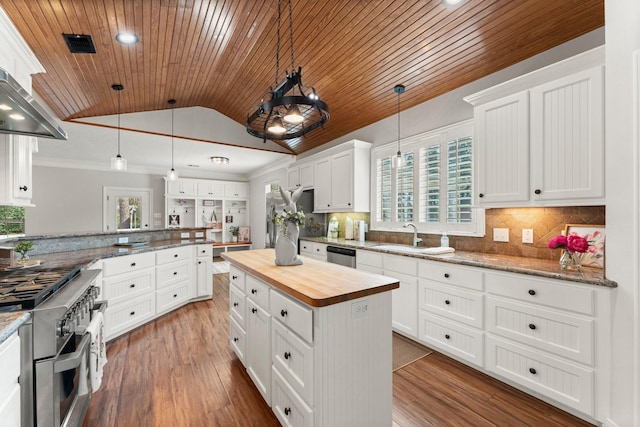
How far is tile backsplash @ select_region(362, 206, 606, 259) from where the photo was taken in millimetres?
2199

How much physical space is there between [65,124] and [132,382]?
3.93 meters

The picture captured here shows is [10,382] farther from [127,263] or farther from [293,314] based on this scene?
[127,263]

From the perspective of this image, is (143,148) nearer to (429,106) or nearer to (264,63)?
(264,63)

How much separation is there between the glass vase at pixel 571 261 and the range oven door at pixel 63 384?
3.00 meters

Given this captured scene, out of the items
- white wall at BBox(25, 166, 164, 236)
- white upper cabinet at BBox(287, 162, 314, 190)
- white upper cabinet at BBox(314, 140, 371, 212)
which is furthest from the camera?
white wall at BBox(25, 166, 164, 236)

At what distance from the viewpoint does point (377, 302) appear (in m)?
1.59

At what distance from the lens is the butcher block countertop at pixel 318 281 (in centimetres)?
142

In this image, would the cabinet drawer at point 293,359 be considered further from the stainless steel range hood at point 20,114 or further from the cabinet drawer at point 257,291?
the stainless steel range hood at point 20,114

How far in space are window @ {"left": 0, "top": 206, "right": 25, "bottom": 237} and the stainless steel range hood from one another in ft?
15.6

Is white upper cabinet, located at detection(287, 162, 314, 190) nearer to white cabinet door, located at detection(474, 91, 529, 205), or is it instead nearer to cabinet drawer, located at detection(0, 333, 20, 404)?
white cabinet door, located at detection(474, 91, 529, 205)

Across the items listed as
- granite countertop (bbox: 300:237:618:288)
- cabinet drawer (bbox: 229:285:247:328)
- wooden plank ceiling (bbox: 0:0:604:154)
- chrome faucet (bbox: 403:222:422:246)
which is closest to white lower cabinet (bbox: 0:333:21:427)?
cabinet drawer (bbox: 229:285:247:328)

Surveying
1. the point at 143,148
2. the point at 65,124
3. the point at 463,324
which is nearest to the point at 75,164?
the point at 143,148

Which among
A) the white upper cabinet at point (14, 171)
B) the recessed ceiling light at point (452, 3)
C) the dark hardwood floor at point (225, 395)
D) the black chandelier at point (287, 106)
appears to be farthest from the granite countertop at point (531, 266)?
the white upper cabinet at point (14, 171)

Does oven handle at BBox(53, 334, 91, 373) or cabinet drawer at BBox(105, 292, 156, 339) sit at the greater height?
oven handle at BBox(53, 334, 91, 373)
